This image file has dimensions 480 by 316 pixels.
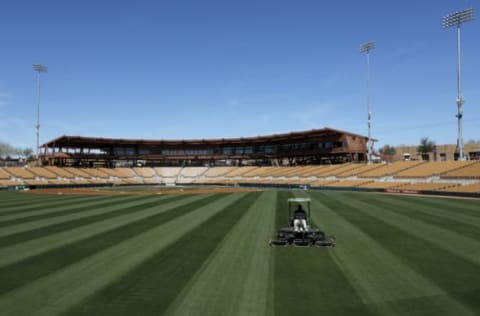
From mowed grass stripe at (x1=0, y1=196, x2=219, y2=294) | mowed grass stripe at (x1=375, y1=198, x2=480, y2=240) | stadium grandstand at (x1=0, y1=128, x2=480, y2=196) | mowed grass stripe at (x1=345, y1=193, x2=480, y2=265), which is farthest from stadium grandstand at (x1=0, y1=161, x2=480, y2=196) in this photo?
mowed grass stripe at (x1=0, y1=196, x2=219, y2=294)

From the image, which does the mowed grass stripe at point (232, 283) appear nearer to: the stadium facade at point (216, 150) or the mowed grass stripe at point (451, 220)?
the mowed grass stripe at point (451, 220)

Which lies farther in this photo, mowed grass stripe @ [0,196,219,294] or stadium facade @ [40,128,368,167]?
stadium facade @ [40,128,368,167]

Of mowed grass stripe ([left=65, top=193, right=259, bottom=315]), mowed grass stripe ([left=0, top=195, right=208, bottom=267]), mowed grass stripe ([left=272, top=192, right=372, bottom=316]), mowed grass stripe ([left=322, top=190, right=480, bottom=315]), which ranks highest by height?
mowed grass stripe ([left=322, top=190, right=480, bottom=315])

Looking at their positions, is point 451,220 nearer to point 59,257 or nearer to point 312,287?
point 312,287

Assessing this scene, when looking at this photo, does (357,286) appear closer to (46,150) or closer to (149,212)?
(149,212)

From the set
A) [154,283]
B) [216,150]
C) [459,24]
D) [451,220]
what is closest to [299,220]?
[154,283]

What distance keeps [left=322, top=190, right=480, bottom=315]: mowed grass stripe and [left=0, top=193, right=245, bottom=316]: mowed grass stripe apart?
880cm

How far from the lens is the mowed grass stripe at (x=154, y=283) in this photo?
816 centimetres

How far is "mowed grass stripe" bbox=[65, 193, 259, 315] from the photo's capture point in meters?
8.16

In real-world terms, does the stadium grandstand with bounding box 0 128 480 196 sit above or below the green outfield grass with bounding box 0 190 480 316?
above

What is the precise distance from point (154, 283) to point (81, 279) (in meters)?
2.48

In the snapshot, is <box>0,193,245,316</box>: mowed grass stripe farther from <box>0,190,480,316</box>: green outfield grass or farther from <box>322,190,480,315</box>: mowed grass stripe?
<box>322,190,480,315</box>: mowed grass stripe

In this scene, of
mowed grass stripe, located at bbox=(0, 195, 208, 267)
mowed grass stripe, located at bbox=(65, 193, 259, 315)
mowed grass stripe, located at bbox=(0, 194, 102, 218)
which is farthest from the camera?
mowed grass stripe, located at bbox=(0, 194, 102, 218)

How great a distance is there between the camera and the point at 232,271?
436 inches
